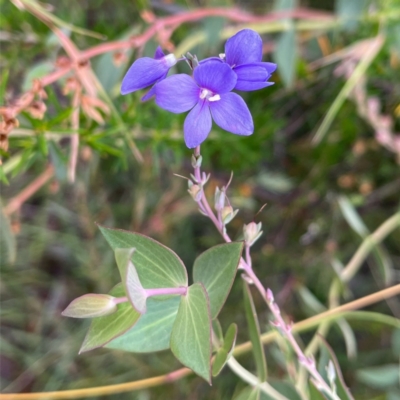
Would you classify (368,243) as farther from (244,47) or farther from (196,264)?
(244,47)

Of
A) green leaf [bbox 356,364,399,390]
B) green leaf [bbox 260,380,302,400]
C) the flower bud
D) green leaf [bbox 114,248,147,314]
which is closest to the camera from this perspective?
green leaf [bbox 114,248,147,314]

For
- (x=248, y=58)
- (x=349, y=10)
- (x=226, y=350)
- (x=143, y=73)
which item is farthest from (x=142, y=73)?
(x=349, y=10)

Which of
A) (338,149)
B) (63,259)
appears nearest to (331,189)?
(338,149)

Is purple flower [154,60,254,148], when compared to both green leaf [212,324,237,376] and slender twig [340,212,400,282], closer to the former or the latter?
green leaf [212,324,237,376]

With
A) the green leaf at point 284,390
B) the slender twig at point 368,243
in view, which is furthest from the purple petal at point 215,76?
the slender twig at point 368,243

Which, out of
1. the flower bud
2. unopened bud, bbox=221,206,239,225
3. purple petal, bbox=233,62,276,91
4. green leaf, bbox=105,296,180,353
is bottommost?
green leaf, bbox=105,296,180,353

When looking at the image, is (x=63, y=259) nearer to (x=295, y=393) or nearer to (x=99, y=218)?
(x=99, y=218)

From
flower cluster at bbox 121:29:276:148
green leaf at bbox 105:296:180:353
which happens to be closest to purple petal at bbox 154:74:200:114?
flower cluster at bbox 121:29:276:148
